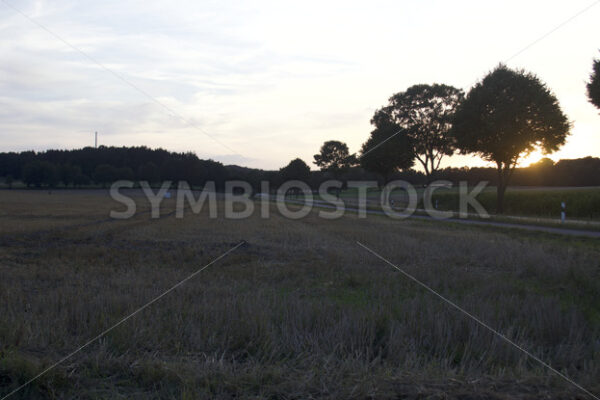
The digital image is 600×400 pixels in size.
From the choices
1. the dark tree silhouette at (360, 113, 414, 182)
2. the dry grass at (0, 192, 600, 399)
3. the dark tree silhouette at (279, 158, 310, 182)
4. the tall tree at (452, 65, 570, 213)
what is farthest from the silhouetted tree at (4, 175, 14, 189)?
the dry grass at (0, 192, 600, 399)

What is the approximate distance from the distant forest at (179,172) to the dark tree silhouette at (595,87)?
4714 centimetres

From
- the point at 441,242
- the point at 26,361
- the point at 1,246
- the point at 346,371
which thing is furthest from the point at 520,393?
the point at 1,246

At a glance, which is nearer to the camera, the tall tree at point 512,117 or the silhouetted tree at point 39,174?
the tall tree at point 512,117

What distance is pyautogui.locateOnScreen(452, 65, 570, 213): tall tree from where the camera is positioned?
29.5 meters

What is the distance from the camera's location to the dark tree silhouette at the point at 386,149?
47.2 meters

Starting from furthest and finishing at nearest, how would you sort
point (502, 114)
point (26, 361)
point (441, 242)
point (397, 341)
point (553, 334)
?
point (502, 114) < point (441, 242) < point (553, 334) < point (397, 341) < point (26, 361)

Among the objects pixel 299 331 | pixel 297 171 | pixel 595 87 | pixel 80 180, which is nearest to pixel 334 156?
pixel 297 171

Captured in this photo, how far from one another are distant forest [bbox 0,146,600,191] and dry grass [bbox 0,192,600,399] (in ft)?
209

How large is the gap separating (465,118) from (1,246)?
29329 millimetres

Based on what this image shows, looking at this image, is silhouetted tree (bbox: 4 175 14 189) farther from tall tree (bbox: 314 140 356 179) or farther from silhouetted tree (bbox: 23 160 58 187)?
tall tree (bbox: 314 140 356 179)

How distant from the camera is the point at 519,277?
9320 millimetres

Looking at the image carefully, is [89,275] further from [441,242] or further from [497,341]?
[441,242]

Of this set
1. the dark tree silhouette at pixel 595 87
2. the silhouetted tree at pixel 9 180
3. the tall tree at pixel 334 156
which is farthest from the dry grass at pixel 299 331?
the silhouetted tree at pixel 9 180

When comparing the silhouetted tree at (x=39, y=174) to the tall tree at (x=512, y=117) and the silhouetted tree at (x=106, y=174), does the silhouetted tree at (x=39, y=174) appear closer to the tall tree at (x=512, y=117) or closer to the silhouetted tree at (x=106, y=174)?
the silhouetted tree at (x=106, y=174)
